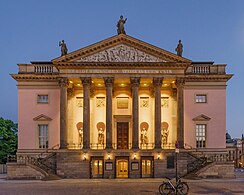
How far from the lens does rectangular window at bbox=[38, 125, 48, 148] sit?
4997 centimetres

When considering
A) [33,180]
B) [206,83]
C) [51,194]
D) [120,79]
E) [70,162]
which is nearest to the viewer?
[51,194]

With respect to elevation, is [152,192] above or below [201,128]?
below

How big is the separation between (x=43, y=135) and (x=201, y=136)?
844 inches

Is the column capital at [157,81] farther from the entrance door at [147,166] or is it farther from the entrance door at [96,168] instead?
the entrance door at [96,168]

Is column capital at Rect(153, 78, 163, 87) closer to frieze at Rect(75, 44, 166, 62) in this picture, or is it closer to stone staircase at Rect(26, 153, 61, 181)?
frieze at Rect(75, 44, 166, 62)

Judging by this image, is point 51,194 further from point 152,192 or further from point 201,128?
point 201,128

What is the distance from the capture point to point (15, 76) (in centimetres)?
4962

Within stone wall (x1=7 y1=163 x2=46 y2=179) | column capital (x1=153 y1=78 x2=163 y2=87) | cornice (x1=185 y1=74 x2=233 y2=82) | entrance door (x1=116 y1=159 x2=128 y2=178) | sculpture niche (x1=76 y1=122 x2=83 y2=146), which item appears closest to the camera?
stone wall (x1=7 y1=163 x2=46 y2=179)

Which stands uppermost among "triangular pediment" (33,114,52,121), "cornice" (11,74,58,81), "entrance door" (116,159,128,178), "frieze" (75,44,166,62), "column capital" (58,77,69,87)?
"frieze" (75,44,166,62)

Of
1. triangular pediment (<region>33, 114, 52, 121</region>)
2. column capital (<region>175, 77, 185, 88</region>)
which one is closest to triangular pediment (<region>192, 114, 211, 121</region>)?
column capital (<region>175, 77, 185, 88</region>)

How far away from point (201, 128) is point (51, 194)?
27.4 metres

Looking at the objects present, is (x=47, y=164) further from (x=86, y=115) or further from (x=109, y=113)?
(x=109, y=113)

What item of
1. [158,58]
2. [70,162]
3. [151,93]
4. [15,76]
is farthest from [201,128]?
[15,76]

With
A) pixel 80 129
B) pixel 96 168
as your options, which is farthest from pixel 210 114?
pixel 80 129
